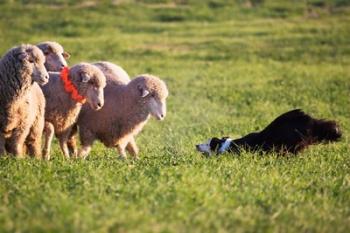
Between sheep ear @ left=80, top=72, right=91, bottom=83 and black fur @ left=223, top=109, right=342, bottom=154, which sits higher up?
sheep ear @ left=80, top=72, right=91, bottom=83

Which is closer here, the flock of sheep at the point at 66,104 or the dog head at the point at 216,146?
the flock of sheep at the point at 66,104

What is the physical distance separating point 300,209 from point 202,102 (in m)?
10.8

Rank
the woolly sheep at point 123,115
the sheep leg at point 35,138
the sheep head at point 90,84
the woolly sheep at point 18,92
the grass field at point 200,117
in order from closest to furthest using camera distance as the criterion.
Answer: the grass field at point 200,117, the woolly sheep at point 18,92, the sheep leg at point 35,138, the sheep head at point 90,84, the woolly sheep at point 123,115

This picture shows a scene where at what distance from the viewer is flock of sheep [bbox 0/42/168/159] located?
8.09 m

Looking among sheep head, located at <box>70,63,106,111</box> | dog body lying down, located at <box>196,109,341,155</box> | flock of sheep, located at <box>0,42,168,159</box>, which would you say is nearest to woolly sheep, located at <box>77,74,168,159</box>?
flock of sheep, located at <box>0,42,168,159</box>

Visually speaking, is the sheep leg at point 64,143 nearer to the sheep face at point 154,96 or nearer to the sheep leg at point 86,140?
the sheep leg at point 86,140

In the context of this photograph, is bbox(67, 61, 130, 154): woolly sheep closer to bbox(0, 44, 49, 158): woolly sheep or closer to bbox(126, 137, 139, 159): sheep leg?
bbox(126, 137, 139, 159): sheep leg

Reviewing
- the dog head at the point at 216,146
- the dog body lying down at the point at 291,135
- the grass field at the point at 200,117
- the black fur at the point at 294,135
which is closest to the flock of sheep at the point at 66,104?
the grass field at the point at 200,117

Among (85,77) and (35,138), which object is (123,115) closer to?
(85,77)

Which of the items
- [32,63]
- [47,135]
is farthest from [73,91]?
[32,63]

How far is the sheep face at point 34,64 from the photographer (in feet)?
26.4

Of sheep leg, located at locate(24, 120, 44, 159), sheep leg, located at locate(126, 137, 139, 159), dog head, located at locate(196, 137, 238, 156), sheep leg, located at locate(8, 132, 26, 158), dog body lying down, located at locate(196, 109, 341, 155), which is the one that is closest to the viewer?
sheep leg, located at locate(8, 132, 26, 158)

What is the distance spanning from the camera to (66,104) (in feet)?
30.6

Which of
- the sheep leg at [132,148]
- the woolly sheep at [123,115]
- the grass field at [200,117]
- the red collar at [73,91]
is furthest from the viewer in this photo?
the sheep leg at [132,148]
